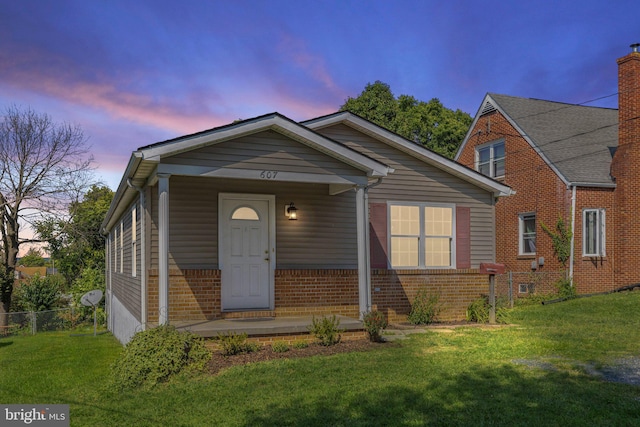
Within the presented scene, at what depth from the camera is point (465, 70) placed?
16938mm

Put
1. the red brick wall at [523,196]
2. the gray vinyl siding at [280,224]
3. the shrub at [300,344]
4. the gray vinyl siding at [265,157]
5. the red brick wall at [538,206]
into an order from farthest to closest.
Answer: the red brick wall at [523,196] < the red brick wall at [538,206] < the gray vinyl siding at [280,224] < the shrub at [300,344] < the gray vinyl siding at [265,157]

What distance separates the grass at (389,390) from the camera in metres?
5.54

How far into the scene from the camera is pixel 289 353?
864 cm

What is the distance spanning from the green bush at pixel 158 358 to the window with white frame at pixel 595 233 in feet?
49.1

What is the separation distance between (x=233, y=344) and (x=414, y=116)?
29.1m

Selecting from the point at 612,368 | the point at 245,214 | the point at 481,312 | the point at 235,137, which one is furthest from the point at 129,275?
the point at 612,368

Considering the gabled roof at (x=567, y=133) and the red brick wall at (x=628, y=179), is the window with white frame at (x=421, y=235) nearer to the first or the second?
the gabled roof at (x=567, y=133)

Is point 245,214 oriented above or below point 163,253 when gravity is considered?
above

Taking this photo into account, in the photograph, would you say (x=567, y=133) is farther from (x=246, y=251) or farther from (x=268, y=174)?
(x=268, y=174)

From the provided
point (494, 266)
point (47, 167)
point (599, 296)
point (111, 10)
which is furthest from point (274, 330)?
point (47, 167)

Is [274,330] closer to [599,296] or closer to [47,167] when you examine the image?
[599,296]

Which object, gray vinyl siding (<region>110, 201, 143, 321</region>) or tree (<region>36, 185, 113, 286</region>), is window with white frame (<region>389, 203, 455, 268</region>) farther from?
tree (<region>36, 185, 113, 286</region>)

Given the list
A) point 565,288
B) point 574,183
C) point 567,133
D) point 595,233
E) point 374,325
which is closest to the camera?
point 374,325

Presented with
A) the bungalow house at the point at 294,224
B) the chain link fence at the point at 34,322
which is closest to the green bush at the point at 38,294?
the chain link fence at the point at 34,322
